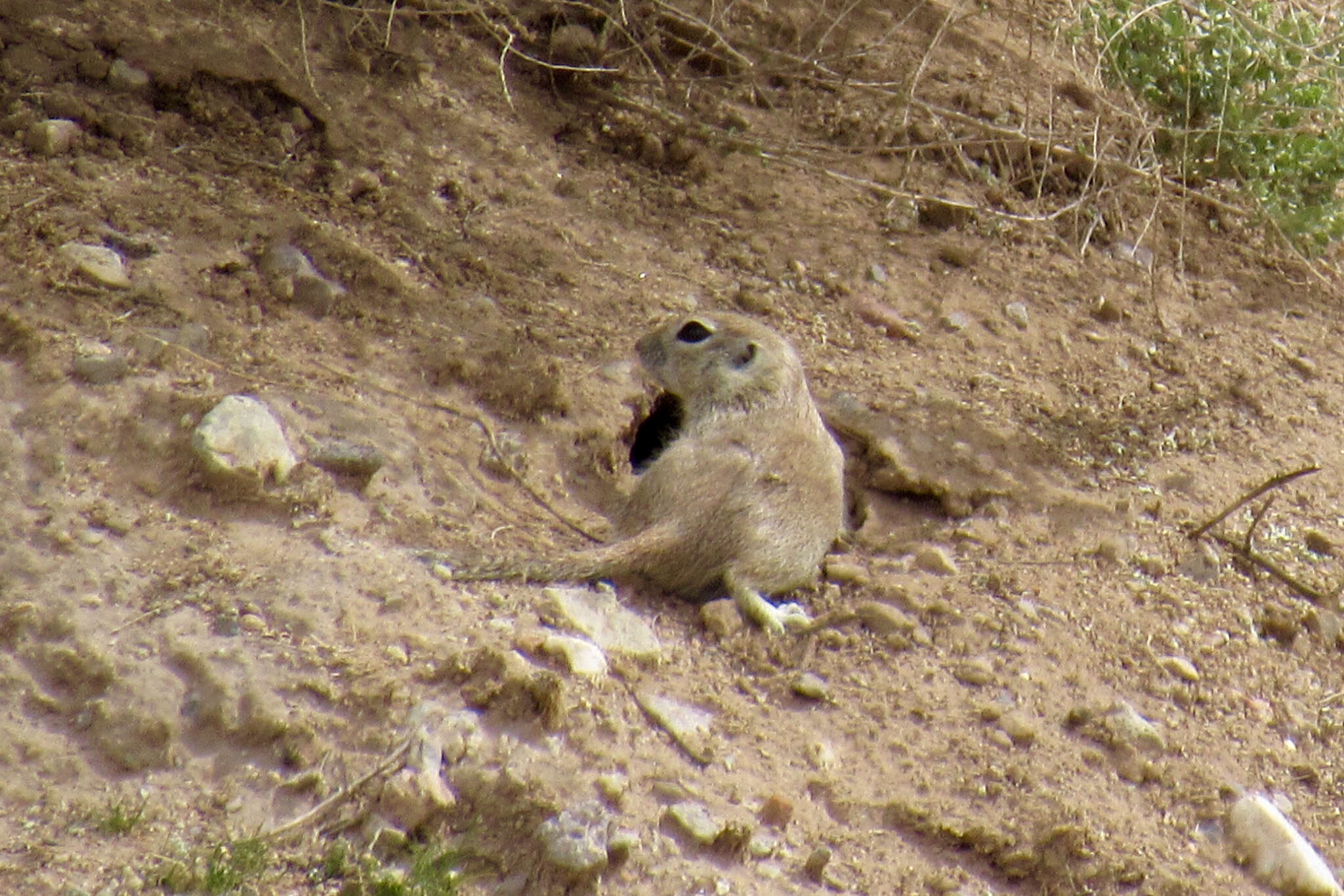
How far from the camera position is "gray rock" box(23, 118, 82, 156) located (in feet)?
15.5

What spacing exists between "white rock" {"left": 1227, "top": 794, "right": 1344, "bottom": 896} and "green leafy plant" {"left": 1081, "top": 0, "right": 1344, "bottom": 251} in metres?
2.84

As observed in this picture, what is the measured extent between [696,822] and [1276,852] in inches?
57.1

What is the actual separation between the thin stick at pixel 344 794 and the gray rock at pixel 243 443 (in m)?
1.10

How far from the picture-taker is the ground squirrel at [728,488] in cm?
418

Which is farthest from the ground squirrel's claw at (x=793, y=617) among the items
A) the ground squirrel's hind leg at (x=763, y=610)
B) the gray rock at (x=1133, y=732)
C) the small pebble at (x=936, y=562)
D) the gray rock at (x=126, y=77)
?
the gray rock at (x=126, y=77)

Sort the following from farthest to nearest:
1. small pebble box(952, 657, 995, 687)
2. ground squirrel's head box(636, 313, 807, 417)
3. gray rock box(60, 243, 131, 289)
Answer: ground squirrel's head box(636, 313, 807, 417), gray rock box(60, 243, 131, 289), small pebble box(952, 657, 995, 687)

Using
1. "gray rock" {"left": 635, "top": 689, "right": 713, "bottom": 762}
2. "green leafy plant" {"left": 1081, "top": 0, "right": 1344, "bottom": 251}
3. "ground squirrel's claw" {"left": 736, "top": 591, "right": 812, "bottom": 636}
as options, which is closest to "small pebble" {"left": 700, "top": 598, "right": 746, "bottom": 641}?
"ground squirrel's claw" {"left": 736, "top": 591, "right": 812, "bottom": 636}

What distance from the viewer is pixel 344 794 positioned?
295 cm

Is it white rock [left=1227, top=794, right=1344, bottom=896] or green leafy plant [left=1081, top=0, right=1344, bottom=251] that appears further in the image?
green leafy plant [left=1081, top=0, right=1344, bottom=251]

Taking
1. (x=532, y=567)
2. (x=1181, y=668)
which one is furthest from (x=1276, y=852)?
(x=532, y=567)

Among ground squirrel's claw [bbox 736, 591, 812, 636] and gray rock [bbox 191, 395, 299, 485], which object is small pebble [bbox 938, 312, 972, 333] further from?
gray rock [bbox 191, 395, 299, 485]

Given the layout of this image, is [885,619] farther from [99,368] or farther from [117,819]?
Answer: [99,368]

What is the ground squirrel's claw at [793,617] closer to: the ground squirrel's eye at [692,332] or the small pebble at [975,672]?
the small pebble at [975,672]

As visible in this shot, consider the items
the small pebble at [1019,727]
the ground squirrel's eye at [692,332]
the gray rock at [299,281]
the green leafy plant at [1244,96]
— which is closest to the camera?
the small pebble at [1019,727]
